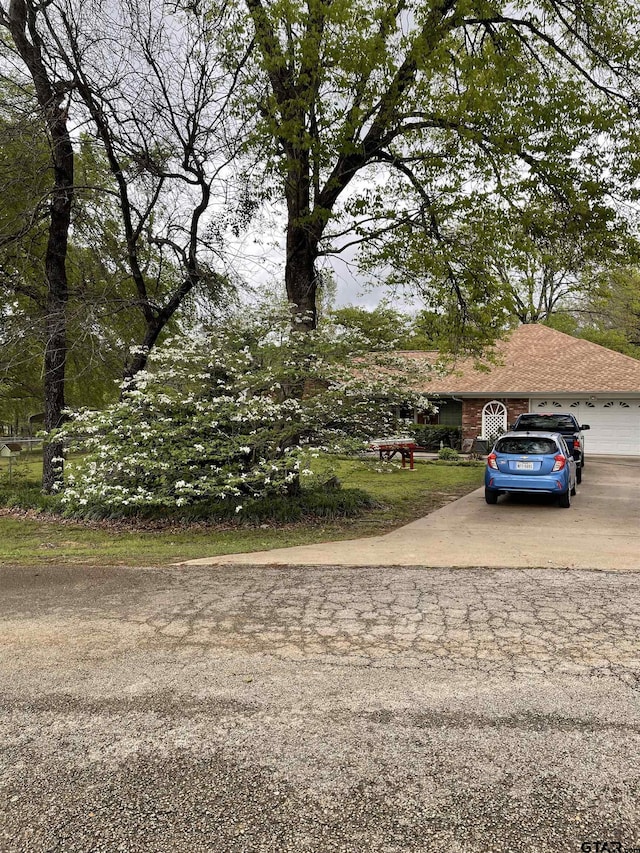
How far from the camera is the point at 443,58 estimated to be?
9312 millimetres

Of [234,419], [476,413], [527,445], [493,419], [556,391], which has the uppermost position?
[556,391]

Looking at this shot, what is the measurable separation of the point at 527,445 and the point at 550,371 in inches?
628

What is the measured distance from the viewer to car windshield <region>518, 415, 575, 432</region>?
16969mm

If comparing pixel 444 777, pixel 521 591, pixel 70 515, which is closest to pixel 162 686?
pixel 444 777

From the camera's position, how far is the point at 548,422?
17109mm

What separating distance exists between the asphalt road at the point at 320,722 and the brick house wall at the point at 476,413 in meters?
21.0

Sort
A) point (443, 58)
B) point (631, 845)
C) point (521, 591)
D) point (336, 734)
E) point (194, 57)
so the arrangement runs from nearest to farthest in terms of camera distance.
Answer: point (631, 845) → point (336, 734) → point (521, 591) → point (443, 58) → point (194, 57)

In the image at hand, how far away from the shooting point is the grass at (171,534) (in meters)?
7.63

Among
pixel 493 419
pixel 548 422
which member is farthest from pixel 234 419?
pixel 493 419

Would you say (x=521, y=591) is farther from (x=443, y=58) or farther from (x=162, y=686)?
(x=443, y=58)

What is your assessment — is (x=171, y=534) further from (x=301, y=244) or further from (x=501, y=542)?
(x=301, y=244)

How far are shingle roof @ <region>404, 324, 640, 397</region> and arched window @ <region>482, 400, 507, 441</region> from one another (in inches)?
28.6

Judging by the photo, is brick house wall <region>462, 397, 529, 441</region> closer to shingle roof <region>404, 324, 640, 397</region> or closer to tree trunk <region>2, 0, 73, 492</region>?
shingle roof <region>404, 324, 640, 397</region>

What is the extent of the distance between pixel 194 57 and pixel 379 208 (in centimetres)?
466
